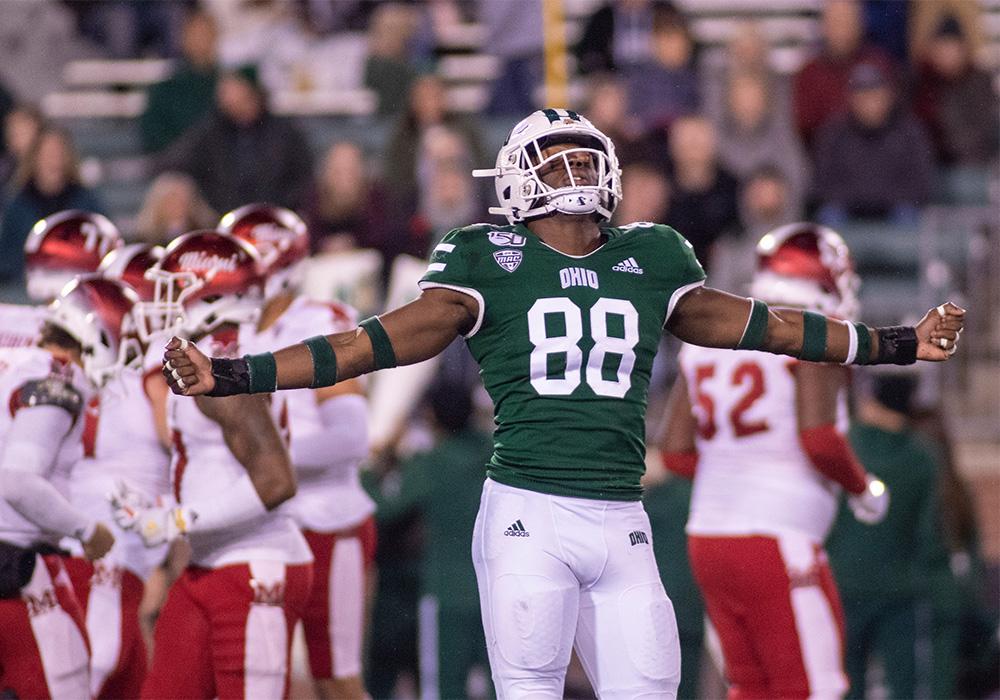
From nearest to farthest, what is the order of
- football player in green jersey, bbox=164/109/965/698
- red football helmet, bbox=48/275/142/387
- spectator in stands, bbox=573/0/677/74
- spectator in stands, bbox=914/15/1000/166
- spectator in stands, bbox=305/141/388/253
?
football player in green jersey, bbox=164/109/965/698 → red football helmet, bbox=48/275/142/387 → spectator in stands, bbox=305/141/388/253 → spectator in stands, bbox=914/15/1000/166 → spectator in stands, bbox=573/0/677/74

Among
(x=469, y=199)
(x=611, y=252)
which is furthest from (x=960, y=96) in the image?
(x=611, y=252)

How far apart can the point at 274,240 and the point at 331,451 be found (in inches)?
32.7

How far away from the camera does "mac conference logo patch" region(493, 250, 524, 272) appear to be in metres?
4.59

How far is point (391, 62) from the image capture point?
11.4m

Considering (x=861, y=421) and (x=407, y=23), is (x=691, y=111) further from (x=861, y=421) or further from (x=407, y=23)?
(x=861, y=421)

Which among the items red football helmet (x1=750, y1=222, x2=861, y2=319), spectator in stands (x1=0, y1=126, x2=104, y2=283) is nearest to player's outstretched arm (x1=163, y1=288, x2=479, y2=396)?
red football helmet (x1=750, y1=222, x2=861, y2=319)

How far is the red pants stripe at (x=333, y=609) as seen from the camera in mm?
6410

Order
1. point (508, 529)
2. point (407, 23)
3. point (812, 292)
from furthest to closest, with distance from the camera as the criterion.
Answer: point (407, 23), point (812, 292), point (508, 529)

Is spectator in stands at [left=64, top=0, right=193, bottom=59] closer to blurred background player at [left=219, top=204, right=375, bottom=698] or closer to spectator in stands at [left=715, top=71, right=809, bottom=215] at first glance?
spectator in stands at [left=715, top=71, right=809, bottom=215]

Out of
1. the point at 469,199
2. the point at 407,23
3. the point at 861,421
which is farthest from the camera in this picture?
the point at 407,23

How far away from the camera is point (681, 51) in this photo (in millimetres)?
10805

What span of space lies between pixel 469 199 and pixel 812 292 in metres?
4.12

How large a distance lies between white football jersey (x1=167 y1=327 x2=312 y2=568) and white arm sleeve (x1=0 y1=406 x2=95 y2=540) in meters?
0.33

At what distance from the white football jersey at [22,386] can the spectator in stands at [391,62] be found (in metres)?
6.25
